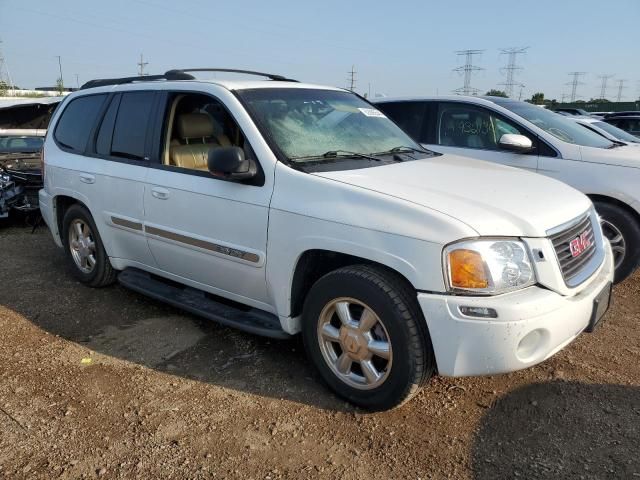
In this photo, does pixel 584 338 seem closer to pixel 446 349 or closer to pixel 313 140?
pixel 446 349

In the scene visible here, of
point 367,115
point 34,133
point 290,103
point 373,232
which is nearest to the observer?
point 373,232

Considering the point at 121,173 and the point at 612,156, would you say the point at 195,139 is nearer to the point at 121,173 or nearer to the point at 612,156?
the point at 121,173

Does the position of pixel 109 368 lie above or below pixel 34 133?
below

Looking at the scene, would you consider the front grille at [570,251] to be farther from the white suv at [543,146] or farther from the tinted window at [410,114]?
the tinted window at [410,114]

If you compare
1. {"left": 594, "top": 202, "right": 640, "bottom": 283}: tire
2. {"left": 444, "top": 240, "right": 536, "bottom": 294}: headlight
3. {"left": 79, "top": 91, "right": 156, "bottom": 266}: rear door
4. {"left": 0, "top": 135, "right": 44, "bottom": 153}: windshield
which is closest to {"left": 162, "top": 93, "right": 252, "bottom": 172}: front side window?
{"left": 79, "top": 91, "right": 156, "bottom": 266}: rear door

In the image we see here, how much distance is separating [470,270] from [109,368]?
2.44 m

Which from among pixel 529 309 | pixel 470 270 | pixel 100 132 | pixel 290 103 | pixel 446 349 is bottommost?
pixel 446 349

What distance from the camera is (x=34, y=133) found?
934 centimetres

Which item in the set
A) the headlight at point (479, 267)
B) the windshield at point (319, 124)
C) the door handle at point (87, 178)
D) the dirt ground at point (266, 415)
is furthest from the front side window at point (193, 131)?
the headlight at point (479, 267)

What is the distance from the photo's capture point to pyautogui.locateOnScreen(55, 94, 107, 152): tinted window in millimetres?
4719

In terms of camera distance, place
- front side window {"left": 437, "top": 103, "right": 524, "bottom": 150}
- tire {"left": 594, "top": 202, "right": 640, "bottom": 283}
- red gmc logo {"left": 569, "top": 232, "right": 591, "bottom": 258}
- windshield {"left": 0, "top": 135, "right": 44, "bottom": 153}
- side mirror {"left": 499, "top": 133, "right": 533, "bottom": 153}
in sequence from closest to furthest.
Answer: red gmc logo {"left": 569, "top": 232, "right": 591, "bottom": 258} → tire {"left": 594, "top": 202, "right": 640, "bottom": 283} → side mirror {"left": 499, "top": 133, "right": 533, "bottom": 153} → front side window {"left": 437, "top": 103, "right": 524, "bottom": 150} → windshield {"left": 0, "top": 135, "right": 44, "bottom": 153}

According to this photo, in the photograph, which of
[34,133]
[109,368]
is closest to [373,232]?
[109,368]

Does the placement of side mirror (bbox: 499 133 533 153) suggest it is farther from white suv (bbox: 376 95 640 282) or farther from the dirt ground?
the dirt ground

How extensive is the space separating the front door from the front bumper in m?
1.16
